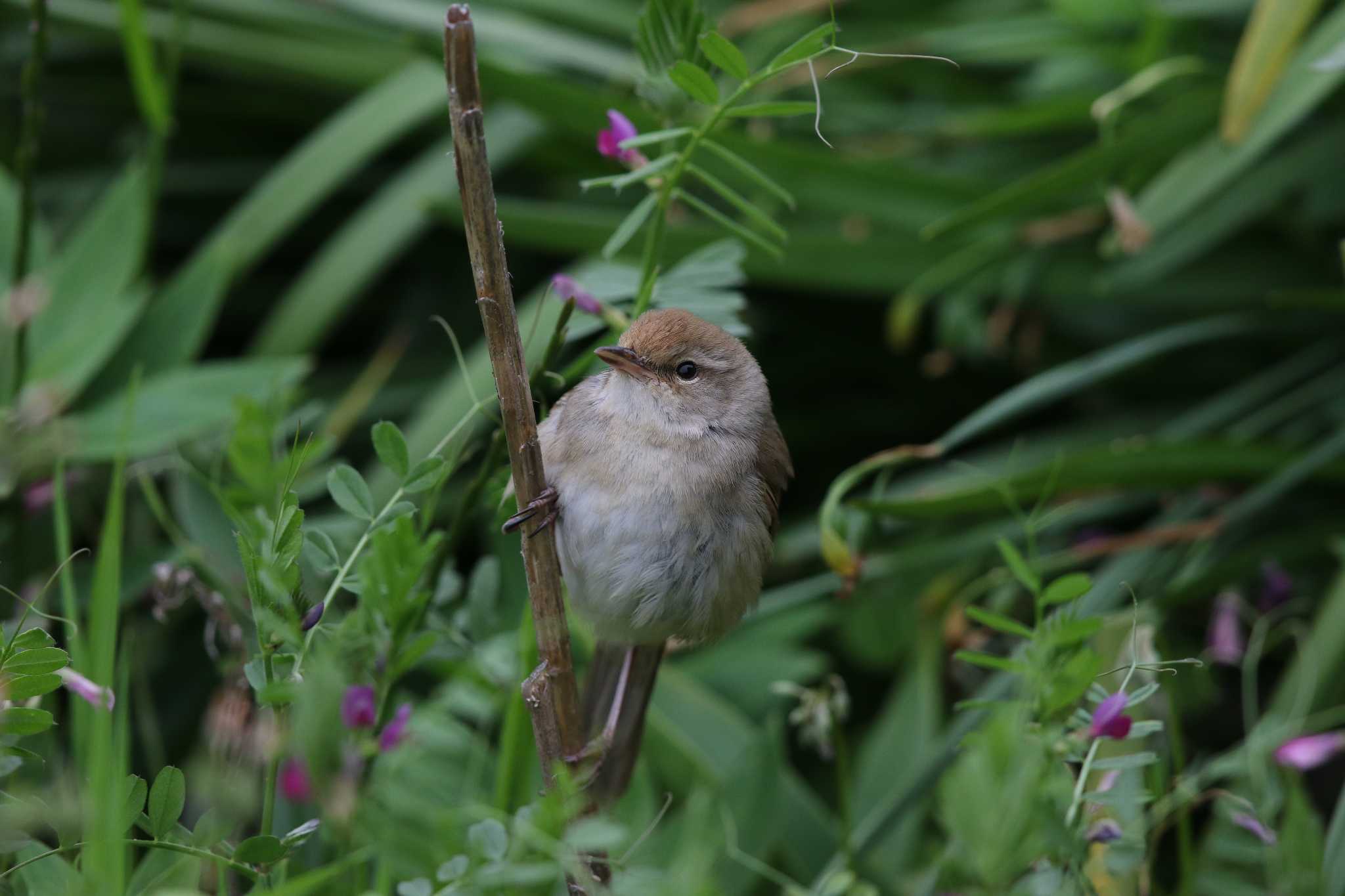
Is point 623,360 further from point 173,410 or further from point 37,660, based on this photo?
point 173,410

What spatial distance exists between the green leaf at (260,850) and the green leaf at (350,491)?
11.9 inches

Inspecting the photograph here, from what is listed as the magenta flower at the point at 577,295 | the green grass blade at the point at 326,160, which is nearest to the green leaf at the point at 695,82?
the magenta flower at the point at 577,295

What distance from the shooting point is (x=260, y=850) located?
3.53 feet

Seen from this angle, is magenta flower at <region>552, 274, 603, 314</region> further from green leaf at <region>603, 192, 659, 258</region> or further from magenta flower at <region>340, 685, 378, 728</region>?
magenta flower at <region>340, 685, 378, 728</region>

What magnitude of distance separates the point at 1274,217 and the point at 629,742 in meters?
2.20

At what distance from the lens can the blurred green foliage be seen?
1223 mm

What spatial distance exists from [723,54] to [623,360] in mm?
557

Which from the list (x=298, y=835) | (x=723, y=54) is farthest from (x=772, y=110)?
(x=298, y=835)

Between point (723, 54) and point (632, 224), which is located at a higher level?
point (723, 54)

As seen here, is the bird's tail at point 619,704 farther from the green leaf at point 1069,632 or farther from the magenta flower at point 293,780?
the green leaf at point 1069,632

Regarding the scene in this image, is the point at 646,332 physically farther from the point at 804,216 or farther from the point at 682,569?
the point at 804,216

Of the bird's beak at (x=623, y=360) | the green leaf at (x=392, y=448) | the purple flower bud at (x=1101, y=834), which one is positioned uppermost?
the green leaf at (x=392, y=448)

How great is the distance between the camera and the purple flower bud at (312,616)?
1.14 m

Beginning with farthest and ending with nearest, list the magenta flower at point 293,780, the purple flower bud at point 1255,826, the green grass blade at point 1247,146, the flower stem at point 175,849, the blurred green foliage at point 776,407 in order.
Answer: the green grass blade at point 1247,146, the purple flower bud at point 1255,826, the magenta flower at point 293,780, the blurred green foliage at point 776,407, the flower stem at point 175,849
